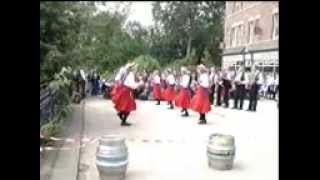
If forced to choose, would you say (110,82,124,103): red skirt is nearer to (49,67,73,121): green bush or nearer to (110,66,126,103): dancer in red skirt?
(110,66,126,103): dancer in red skirt

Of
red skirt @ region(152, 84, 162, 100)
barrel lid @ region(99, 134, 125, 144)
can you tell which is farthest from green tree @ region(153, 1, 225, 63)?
barrel lid @ region(99, 134, 125, 144)

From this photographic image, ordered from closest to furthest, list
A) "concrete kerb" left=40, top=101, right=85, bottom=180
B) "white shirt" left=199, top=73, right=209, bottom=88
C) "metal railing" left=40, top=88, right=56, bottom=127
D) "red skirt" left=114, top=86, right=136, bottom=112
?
1. "concrete kerb" left=40, top=101, right=85, bottom=180
2. "red skirt" left=114, top=86, right=136, bottom=112
3. "white shirt" left=199, top=73, right=209, bottom=88
4. "metal railing" left=40, top=88, right=56, bottom=127

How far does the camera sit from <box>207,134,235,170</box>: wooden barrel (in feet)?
13.3

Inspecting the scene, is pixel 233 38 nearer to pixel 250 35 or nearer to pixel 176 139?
pixel 250 35

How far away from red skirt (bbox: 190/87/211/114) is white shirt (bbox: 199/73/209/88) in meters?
0.04

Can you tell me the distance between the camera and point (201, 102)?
4.47m

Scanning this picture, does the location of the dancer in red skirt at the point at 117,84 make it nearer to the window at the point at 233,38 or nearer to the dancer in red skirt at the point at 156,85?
the dancer in red skirt at the point at 156,85

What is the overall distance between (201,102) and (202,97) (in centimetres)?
21
